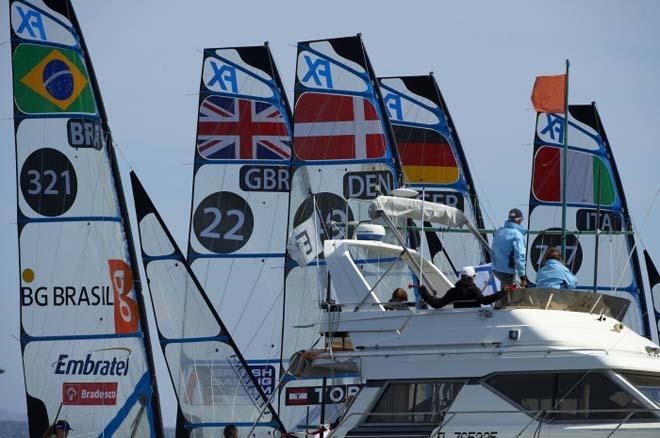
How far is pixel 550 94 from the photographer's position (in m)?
32.2

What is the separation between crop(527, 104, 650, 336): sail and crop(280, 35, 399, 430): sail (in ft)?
21.7

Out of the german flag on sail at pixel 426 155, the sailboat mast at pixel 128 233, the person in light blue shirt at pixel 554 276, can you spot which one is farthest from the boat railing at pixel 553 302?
the german flag on sail at pixel 426 155

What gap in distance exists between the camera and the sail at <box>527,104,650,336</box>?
156ft

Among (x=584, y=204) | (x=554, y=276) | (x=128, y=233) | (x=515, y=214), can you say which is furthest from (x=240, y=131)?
(x=554, y=276)

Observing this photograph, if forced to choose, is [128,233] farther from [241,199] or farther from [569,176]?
[569,176]

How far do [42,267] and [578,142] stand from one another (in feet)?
60.0

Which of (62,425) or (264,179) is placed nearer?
(62,425)

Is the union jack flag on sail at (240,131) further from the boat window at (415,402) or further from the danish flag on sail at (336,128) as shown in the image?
the boat window at (415,402)

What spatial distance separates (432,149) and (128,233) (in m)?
11.9

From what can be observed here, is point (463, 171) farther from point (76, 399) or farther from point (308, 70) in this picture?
point (76, 399)

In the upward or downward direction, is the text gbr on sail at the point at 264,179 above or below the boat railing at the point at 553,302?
above

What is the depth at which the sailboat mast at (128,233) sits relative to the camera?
3871 cm

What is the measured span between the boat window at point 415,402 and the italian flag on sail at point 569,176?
2703 centimetres

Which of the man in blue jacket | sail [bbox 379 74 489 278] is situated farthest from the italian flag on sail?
the man in blue jacket
